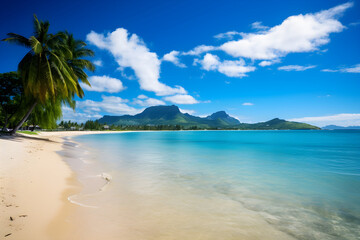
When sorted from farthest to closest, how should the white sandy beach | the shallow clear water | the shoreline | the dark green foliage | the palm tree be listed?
the dark green foliage → the palm tree → the shallow clear water → the white sandy beach → the shoreline

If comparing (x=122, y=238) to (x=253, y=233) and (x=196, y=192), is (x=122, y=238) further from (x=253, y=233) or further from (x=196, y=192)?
(x=196, y=192)

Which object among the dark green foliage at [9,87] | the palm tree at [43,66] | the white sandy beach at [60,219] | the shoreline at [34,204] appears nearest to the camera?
the shoreline at [34,204]

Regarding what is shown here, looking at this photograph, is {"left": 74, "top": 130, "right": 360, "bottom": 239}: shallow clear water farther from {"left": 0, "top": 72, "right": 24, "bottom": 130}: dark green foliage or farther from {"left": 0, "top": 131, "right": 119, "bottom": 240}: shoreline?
{"left": 0, "top": 72, "right": 24, "bottom": 130}: dark green foliage

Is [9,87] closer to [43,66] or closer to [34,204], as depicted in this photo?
[43,66]

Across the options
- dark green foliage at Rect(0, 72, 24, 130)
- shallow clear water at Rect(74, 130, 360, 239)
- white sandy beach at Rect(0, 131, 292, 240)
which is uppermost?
dark green foliage at Rect(0, 72, 24, 130)

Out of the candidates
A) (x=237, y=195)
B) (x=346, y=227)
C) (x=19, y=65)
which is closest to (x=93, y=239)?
(x=237, y=195)

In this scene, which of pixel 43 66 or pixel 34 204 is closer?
pixel 34 204

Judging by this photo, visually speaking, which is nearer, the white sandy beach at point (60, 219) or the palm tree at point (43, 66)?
the white sandy beach at point (60, 219)

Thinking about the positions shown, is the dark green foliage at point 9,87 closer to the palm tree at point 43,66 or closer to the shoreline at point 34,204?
the palm tree at point 43,66

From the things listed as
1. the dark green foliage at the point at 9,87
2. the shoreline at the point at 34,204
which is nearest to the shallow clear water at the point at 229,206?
the shoreline at the point at 34,204

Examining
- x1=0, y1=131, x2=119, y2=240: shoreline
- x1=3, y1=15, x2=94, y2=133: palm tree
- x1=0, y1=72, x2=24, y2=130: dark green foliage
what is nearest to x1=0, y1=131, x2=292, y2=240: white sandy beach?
x1=0, y1=131, x2=119, y2=240: shoreline

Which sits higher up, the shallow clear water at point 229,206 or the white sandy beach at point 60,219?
the white sandy beach at point 60,219

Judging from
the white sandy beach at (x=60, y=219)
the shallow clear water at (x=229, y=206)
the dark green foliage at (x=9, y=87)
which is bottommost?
the shallow clear water at (x=229, y=206)

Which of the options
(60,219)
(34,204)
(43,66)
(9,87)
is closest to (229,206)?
(60,219)
